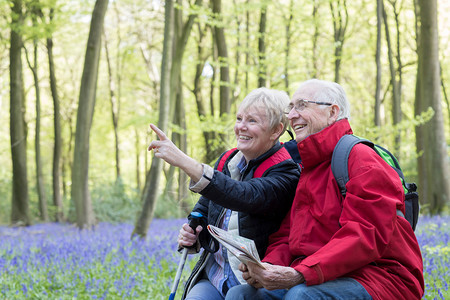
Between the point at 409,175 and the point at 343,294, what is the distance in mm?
19125

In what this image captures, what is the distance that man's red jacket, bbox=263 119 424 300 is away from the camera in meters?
2.39

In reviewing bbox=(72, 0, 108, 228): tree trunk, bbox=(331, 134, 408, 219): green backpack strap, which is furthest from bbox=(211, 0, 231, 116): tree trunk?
bbox=(331, 134, 408, 219): green backpack strap

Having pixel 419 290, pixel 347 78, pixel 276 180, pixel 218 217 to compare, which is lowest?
pixel 419 290

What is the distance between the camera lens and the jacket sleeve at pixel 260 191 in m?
2.74

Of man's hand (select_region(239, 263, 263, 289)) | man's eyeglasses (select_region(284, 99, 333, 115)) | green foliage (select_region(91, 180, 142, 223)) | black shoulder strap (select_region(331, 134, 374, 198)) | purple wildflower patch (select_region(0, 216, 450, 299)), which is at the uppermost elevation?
man's eyeglasses (select_region(284, 99, 333, 115))

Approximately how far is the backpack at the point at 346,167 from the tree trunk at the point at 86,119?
870 cm

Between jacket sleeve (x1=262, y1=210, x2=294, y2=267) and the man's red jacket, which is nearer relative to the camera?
the man's red jacket

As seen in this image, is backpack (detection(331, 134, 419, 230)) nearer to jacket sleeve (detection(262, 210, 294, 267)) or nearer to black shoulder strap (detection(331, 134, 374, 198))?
black shoulder strap (detection(331, 134, 374, 198))

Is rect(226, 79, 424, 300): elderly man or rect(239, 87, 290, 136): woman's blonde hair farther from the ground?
rect(239, 87, 290, 136): woman's blonde hair

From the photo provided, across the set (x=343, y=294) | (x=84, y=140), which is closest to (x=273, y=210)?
(x=343, y=294)

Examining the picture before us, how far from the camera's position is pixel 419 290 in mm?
2543

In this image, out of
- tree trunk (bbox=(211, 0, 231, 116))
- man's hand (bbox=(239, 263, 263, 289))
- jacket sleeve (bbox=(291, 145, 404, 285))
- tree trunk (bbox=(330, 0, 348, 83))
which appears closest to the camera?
jacket sleeve (bbox=(291, 145, 404, 285))

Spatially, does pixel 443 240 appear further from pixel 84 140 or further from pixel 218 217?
pixel 84 140

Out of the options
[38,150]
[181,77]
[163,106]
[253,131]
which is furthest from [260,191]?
[38,150]
